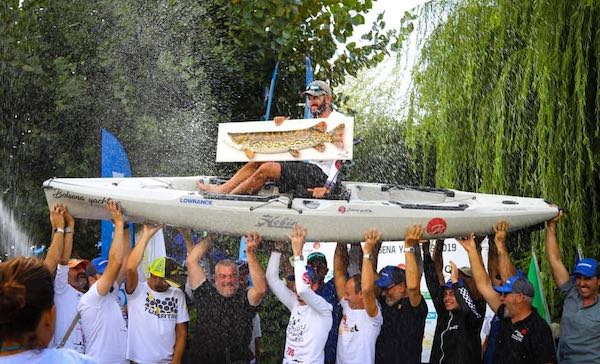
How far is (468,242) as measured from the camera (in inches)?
275

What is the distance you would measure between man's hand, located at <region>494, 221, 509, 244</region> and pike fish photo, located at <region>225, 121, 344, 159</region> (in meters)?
1.54

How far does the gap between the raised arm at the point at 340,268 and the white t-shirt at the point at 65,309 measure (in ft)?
6.99

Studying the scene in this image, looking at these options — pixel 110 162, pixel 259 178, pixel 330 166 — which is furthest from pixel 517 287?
pixel 110 162

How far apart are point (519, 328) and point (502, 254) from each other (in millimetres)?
766

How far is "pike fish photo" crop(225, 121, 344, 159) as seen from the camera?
24.2ft

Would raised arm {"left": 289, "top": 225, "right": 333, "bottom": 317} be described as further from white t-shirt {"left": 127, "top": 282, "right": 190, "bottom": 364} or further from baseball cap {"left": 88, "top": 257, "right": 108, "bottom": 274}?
baseball cap {"left": 88, "top": 257, "right": 108, "bottom": 274}

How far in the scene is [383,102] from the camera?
3266 cm

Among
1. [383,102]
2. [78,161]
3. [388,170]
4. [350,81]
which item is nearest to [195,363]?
[78,161]

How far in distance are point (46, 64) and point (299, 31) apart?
3794 millimetres

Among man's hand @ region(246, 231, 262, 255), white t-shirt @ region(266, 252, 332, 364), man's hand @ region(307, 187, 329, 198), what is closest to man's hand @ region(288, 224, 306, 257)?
white t-shirt @ region(266, 252, 332, 364)

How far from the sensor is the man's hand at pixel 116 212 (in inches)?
280

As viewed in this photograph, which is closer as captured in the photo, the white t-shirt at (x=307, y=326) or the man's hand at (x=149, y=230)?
the white t-shirt at (x=307, y=326)

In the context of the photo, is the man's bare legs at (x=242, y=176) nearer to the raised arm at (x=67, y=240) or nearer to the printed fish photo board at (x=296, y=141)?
the printed fish photo board at (x=296, y=141)

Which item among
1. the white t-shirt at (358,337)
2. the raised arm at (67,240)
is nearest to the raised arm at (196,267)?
the raised arm at (67,240)
